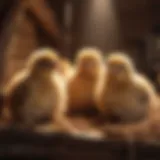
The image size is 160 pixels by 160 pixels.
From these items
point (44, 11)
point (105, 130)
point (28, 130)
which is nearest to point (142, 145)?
point (105, 130)

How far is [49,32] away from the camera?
78 centimetres

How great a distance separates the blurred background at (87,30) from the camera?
A: 0.75 m

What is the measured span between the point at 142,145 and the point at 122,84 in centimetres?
11

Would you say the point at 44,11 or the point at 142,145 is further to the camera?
the point at 44,11

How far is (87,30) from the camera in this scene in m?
0.76

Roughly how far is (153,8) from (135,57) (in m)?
0.10

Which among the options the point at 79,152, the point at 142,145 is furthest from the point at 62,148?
the point at 142,145

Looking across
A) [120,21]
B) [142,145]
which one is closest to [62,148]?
[142,145]

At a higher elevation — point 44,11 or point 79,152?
point 44,11

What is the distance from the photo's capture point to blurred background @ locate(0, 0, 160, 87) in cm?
75

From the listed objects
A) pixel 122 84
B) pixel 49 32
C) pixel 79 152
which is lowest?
pixel 79 152

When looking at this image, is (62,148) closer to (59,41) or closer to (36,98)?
(36,98)

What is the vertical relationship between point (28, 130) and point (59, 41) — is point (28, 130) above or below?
below

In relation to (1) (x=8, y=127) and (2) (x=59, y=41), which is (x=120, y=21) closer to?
(2) (x=59, y=41)
